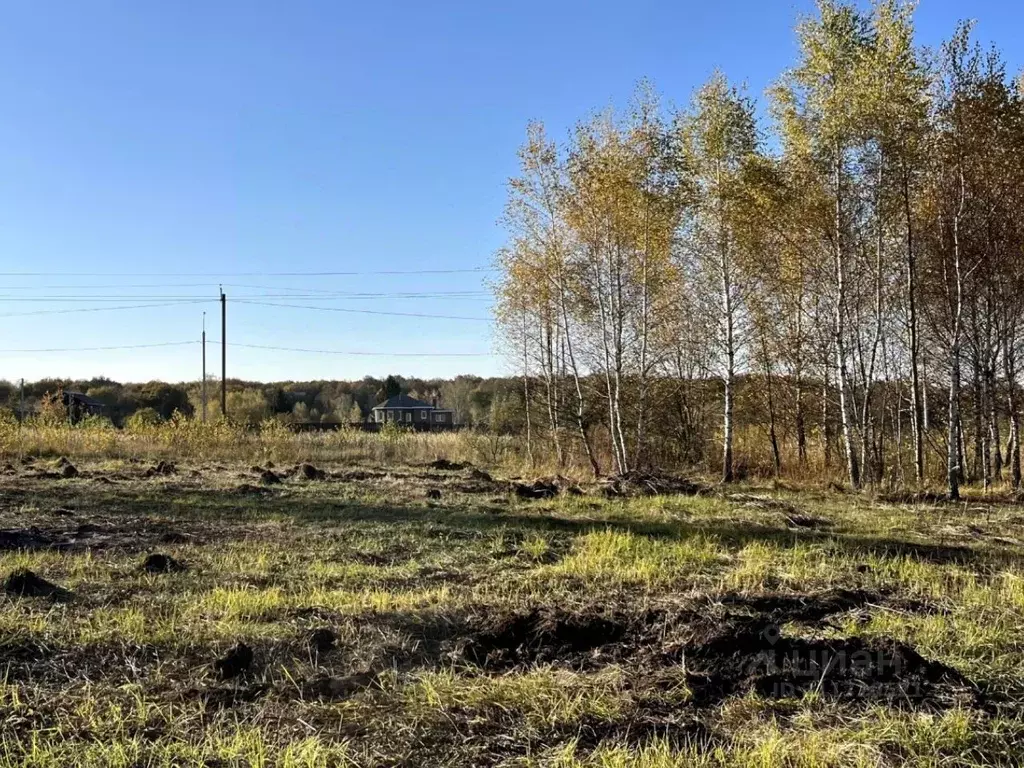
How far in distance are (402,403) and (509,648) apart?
62434 millimetres

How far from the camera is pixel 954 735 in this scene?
10.0 ft

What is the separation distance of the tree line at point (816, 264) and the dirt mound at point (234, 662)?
12510 mm

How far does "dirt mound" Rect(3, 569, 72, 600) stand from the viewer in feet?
17.5

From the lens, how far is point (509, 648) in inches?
169

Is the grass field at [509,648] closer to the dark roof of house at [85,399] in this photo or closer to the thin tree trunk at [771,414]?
the thin tree trunk at [771,414]

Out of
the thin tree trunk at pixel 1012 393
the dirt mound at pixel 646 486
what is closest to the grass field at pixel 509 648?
the dirt mound at pixel 646 486

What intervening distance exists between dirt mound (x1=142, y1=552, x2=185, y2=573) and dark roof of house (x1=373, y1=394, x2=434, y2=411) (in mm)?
57598

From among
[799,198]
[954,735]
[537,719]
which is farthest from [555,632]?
[799,198]

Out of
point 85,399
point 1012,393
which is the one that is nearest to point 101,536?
point 1012,393

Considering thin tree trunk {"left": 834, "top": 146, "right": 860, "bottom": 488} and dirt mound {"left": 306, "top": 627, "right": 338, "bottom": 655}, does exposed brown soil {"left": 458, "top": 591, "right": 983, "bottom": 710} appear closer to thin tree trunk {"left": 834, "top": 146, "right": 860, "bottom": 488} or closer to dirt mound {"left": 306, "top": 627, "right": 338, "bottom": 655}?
dirt mound {"left": 306, "top": 627, "right": 338, "bottom": 655}

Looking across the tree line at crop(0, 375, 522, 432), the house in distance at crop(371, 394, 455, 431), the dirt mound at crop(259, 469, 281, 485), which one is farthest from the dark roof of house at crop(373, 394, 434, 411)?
the dirt mound at crop(259, 469, 281, 485)

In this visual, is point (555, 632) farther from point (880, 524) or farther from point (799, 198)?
point (799, 198)

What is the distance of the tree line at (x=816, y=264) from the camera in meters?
12.8

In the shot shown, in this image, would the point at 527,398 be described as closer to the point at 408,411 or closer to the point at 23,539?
the point at 23,539
